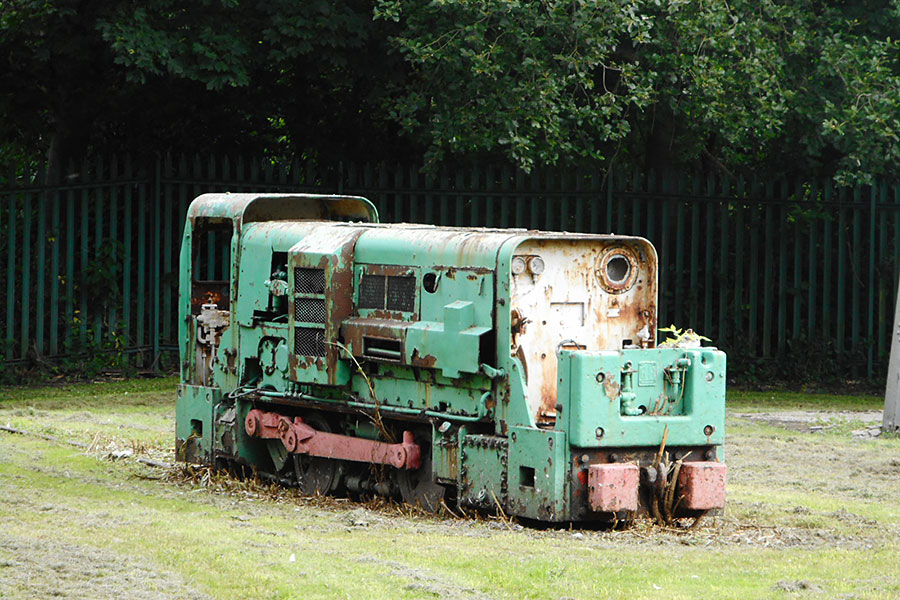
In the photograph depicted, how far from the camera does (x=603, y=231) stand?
18797 mm

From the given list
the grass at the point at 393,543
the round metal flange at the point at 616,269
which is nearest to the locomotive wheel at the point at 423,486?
the grass at the point at 393,543

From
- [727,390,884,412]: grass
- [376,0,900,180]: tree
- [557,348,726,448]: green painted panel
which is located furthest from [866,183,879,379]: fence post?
[557,348,726,448]: green painted panel

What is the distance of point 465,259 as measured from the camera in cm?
991

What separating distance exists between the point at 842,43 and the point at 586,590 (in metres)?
12.0

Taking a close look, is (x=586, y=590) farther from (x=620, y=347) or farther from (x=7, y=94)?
(x=7, y=94)

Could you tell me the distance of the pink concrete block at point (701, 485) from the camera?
946 cm

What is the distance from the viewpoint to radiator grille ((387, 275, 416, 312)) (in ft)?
33.8

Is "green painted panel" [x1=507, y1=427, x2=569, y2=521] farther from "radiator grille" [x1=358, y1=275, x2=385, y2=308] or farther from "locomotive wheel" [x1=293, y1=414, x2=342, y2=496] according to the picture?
"locomotive wheel" [x1=293, y1=414, x2=342, y2=496]

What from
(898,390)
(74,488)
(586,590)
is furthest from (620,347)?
(898,390)

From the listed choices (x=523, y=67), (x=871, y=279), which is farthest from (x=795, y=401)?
(x=523, y=67)

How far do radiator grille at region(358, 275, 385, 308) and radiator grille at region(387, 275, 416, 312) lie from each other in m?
0.09

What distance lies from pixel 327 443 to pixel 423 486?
2.80ft

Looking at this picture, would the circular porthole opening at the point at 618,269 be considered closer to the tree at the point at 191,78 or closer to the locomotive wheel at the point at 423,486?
the locomotive wheel at the point at 423,486

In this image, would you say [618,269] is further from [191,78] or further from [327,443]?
[191,78]
